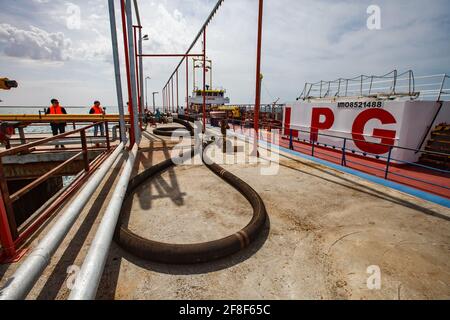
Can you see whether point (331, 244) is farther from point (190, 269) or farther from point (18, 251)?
point (18, 251)

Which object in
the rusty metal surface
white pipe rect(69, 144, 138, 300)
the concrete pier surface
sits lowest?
the concrete pier surface

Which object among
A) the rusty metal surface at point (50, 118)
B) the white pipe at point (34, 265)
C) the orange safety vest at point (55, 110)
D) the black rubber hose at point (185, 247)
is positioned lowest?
the black rubber hose at point (185, 247)

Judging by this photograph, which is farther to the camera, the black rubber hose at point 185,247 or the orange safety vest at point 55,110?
the orange safety vest at point 55,110

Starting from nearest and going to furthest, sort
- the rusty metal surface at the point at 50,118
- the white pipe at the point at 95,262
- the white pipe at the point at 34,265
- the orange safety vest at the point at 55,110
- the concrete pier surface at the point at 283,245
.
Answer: the white pipe at the point at 34,265
the white pipe at the point at 95,262
the concrete pier surface at the point at 283,245
the rusty metal surface at the point at 50,118
the orange safety vest at the point at 55,110

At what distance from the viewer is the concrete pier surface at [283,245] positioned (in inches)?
116

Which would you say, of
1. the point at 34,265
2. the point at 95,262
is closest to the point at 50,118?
the point at 34,265

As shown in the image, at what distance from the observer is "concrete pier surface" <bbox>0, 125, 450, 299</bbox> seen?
2.95 meters

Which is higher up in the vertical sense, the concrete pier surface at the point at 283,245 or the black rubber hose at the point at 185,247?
the black rubber hose at the point at 185,247

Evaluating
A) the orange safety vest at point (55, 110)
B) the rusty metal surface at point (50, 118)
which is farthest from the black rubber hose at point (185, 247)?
the orange safety vest at point (55, 110)

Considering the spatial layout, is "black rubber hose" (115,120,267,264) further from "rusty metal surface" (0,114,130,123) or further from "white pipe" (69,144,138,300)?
"rusty metal surface" (0,114,130,123)

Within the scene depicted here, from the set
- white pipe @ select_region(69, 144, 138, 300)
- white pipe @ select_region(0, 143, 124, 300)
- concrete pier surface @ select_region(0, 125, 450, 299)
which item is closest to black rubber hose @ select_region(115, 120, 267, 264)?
concrete pier surface @ select_region(0, 125, 450, 299)

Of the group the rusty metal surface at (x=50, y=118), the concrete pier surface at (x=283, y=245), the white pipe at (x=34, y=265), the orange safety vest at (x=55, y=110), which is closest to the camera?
the white pipe at (x=34, y=265)

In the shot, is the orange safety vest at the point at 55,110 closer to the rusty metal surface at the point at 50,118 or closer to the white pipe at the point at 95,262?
the rusty metal surface at the point at 50,118
